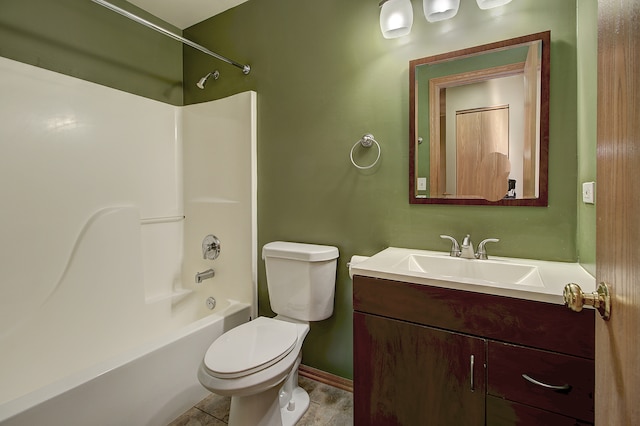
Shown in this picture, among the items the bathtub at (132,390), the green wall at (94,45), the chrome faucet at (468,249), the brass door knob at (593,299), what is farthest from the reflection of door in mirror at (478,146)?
the green wall at (94,45)

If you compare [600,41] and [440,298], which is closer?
[600,41]

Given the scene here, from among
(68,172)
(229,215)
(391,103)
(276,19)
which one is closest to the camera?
(391,103)

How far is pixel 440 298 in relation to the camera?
112cm

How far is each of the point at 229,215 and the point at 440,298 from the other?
154cm

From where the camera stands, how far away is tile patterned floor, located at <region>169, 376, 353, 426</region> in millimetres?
1587

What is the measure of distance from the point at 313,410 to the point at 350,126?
1571 mm

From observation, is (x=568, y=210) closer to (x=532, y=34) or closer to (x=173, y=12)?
(x=532, y=34)

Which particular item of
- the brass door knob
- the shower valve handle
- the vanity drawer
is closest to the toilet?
the shower valve handle

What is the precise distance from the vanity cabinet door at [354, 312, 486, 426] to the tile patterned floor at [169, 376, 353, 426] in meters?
0.37

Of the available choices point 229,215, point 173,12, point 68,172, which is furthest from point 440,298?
point 173,12

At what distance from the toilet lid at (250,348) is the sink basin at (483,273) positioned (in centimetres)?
47

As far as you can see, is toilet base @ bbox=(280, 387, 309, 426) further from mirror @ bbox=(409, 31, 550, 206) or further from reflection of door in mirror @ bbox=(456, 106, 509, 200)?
reflection of door in mirror @ bbox=(456, 106, 509, 200)

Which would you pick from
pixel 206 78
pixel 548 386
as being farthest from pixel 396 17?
pixel 548 386

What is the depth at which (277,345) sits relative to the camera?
137cm
